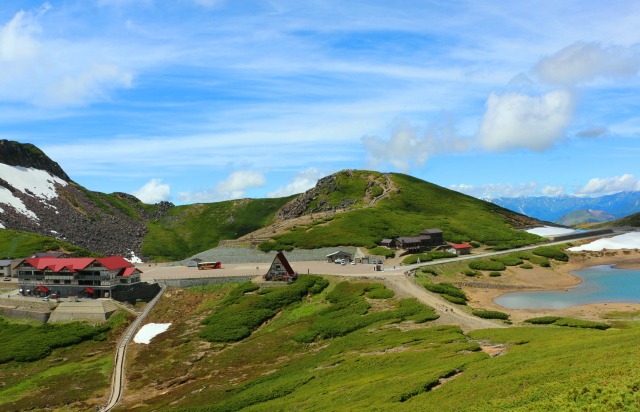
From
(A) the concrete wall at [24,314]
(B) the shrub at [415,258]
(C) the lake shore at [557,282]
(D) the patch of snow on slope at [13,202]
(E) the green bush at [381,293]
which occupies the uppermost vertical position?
(D) the patch of snow on slope at [13,202]

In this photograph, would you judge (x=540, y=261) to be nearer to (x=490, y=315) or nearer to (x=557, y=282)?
(x=557, y=282)

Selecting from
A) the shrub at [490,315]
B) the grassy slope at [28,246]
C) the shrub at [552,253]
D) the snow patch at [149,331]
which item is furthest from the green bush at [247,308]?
the shrub at [552,253]

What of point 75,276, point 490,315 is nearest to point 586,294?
point 490,315

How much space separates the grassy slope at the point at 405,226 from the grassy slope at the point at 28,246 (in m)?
59.8

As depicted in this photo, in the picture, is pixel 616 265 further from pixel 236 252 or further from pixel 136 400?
pixel 136 400

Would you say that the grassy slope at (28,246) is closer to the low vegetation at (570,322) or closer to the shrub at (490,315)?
the shrub at (490,315)

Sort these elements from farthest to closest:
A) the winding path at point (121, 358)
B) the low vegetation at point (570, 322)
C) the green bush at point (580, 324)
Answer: the winding path at point (121, 358)
the low vegetation at point (570, 322)
the green bush at point (580, 324)

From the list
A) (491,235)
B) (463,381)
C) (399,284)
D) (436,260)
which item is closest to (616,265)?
(491,235)

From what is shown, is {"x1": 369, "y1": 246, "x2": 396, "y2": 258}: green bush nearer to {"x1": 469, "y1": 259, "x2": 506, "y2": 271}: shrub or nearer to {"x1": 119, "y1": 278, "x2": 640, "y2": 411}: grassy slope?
{"x1": 469, "y1": 259, "x2": 506, "y2": 271}: shrub

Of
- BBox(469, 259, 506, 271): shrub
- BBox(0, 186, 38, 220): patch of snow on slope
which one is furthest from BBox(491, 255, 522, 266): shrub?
BBox(0, 186, 38, 220): patch of snow on slope

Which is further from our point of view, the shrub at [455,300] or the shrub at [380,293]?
the shrub at [380,293]

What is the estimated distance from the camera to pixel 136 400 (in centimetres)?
5281

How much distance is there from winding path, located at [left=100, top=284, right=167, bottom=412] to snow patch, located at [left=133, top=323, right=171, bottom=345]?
4.01 feet

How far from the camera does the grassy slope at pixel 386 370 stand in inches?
1029
